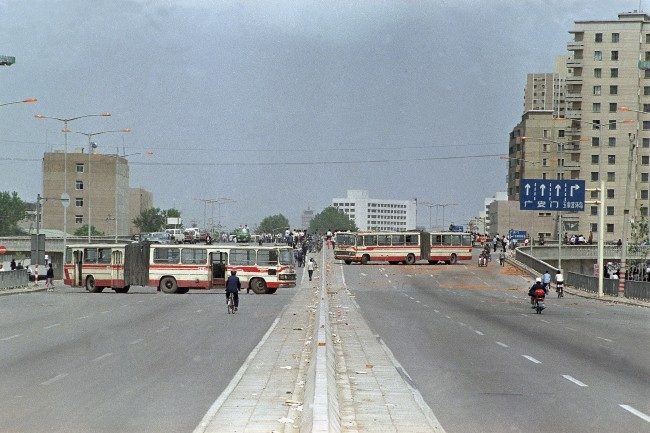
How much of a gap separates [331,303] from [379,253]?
5074cm

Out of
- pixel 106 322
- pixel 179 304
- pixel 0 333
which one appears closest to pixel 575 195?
pixel 179 304

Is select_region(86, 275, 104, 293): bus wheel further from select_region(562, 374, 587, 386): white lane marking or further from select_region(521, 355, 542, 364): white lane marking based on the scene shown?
select_region(562, 374, 587, 386): white lane marking

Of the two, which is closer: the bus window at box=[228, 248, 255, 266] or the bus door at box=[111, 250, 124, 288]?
the bus window at box=[228, 248, 255, 266]

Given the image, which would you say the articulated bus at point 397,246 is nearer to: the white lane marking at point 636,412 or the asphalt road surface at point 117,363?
the asphalt road surface at point 117,363

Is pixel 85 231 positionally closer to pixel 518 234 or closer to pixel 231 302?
pixel 518 234

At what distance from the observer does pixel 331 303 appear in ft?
159

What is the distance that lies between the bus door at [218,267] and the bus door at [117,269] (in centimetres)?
Answer: 548

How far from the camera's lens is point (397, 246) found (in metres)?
98.4

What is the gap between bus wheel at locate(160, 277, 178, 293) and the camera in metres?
61.8

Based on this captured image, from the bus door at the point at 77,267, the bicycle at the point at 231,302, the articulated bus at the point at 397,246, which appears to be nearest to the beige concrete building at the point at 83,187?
the articulated bus at the point at 397,246

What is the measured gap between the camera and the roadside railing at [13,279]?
62647 mm

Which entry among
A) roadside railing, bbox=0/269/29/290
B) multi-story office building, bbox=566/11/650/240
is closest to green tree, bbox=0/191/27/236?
multi-story office building, bbox=566/11/650/240

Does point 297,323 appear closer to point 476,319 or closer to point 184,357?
point 476,319

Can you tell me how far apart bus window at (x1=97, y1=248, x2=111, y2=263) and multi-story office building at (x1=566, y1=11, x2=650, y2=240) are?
88325 millimetres
